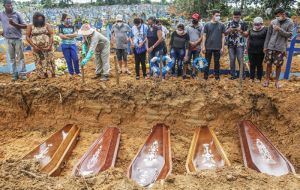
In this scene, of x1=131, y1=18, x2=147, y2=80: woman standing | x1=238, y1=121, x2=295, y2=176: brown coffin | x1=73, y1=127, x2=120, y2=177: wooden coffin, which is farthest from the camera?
x1=131, y1=18, x2=147, y2=80: woman standing

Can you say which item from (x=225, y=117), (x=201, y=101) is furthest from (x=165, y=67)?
(x=225, y=117)

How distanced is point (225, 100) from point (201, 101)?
0.51 m

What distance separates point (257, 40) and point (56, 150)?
501cm

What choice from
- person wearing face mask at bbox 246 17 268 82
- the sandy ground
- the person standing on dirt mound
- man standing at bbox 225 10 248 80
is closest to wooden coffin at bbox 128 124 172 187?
the sandy ground

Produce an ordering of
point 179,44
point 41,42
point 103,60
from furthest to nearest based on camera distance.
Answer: point 103,60 < point 179,44 < point 41,42

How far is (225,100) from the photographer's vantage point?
6316 mm

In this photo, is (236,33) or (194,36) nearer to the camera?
(236,33)

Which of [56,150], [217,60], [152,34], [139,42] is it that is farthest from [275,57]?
[56,150]

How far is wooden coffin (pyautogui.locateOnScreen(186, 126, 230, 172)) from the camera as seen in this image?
5.14 metres

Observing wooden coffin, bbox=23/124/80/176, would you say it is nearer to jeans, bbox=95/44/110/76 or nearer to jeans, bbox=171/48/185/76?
jeans, bbox=95/44/110/76

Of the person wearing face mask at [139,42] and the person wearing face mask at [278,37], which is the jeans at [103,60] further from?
the person wearing face mask at [278,37]

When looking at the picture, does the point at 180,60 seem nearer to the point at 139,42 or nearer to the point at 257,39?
the point at 139,42

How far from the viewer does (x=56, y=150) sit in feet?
18.7

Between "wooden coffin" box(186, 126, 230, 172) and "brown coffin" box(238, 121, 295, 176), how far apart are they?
444mm
